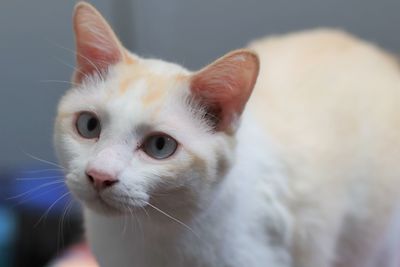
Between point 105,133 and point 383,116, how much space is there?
0.52 meters

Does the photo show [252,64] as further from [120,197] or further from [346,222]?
[346,222]

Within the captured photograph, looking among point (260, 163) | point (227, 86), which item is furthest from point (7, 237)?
point (227, 86)

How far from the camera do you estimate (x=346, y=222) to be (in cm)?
98

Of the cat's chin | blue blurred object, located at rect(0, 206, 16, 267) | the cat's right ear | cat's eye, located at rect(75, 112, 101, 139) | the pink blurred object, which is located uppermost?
the cat's right ear

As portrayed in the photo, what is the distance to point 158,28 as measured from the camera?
5.26 feet

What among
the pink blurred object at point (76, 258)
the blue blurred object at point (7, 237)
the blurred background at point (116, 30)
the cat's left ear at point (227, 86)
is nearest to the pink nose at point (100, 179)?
the cat's left ear at point (227, 86)

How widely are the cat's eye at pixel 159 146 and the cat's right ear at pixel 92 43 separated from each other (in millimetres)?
128

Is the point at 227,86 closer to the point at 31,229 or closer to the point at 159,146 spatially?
the point at 159,146

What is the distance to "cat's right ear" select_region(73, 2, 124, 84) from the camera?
74 cm

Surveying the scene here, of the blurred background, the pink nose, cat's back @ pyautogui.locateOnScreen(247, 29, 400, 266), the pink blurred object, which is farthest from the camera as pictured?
the blurred background

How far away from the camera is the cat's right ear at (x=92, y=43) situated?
0.74m

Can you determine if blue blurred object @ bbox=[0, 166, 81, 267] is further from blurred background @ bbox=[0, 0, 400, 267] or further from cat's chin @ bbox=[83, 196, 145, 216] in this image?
cat's chin @ bbox=[83, 196, 145, 216]

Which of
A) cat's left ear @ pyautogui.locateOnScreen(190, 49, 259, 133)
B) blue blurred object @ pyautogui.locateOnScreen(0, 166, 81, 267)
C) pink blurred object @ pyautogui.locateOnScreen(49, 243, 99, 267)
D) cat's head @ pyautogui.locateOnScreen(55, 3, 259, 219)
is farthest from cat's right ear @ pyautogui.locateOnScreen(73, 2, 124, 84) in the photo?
blue blurred object @ pyautogui.locateOnScreen(0, 166, 81, 267)

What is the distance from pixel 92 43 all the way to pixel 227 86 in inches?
6.9
